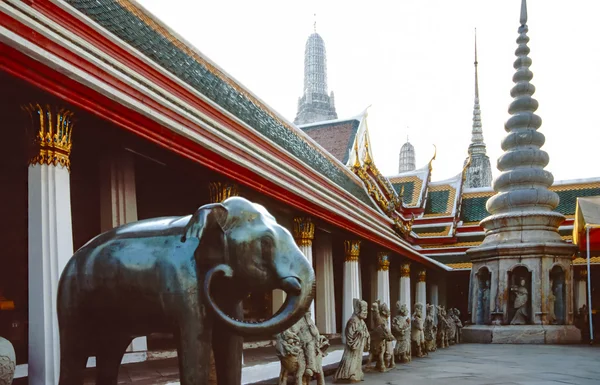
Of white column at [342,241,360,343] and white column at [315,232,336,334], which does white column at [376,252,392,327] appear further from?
white column at [315,232,336,334]

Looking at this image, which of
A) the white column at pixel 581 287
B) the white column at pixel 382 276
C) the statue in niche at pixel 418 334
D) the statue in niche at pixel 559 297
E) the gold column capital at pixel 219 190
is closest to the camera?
the gold column capital at pixel 219 190

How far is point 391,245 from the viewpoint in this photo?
16.8 meters

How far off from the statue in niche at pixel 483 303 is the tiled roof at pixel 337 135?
21.6 ft

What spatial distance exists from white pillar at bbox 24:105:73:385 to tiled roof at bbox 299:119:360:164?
60.9ft

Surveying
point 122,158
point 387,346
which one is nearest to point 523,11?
point 387,346

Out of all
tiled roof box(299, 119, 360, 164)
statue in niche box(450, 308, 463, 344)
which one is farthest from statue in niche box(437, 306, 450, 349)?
tiled roof box(299, 119, 360, 164)

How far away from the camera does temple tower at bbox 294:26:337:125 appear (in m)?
55.5

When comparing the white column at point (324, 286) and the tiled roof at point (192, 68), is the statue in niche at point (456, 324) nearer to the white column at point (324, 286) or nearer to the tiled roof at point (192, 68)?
the tiled roof at point (192, 68)

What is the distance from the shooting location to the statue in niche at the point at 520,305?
19.5m

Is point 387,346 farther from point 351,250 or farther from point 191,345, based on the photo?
point 191,345

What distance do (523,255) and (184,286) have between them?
18.8 metres

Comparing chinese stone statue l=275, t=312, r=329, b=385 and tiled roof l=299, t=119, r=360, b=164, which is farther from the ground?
tiled roof l=299, t=119, r=360, b=164

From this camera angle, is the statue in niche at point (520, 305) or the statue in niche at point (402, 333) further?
the statue in niche at point (520, 305)

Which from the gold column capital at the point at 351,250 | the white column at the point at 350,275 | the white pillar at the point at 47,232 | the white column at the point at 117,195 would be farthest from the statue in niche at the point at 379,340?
the white pillar at the point at 47,232
